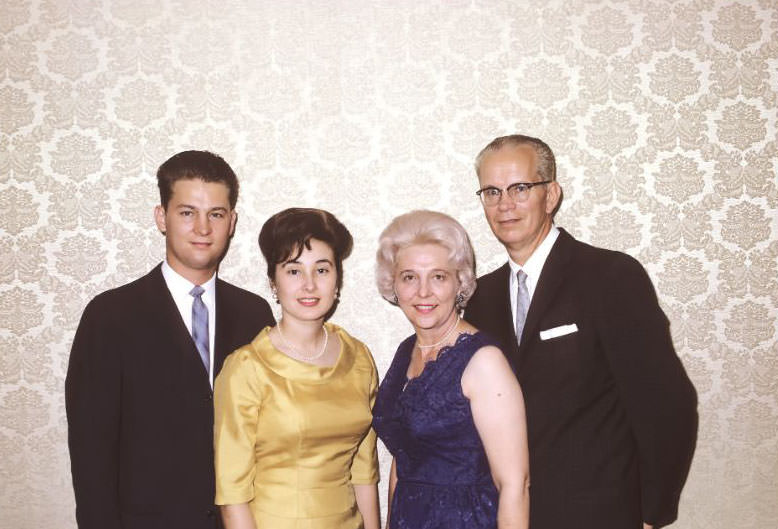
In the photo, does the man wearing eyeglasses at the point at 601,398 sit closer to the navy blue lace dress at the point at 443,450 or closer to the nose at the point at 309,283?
the navy blue lace dress at the point at 443,450

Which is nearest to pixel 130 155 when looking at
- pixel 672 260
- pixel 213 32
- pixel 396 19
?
pixel 213 32

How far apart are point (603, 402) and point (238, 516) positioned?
1.39 m

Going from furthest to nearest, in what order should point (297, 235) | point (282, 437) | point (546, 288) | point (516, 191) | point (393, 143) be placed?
point (393, 143) → point (516, 191) → point (546, 288) → point (297, 235) → point (282, 437)

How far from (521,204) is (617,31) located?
49.5 inches

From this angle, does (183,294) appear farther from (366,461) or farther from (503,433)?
(503,433)

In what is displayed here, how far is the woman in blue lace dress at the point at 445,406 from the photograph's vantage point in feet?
5.38

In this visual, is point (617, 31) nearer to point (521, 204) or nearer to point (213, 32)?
point (521, 204)

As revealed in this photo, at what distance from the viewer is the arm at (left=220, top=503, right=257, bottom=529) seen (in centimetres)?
169

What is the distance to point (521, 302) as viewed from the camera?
2.07 m

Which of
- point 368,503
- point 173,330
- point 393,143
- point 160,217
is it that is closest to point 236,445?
point 173,330

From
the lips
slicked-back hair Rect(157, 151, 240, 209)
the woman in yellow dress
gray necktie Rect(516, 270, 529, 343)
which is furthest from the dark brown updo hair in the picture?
gray necktie Rect(516, 270, 529, 343)

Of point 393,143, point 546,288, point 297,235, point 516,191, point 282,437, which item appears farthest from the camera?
point 393,143

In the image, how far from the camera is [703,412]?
259cm

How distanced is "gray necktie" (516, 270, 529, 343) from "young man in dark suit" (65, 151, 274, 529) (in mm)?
1236
